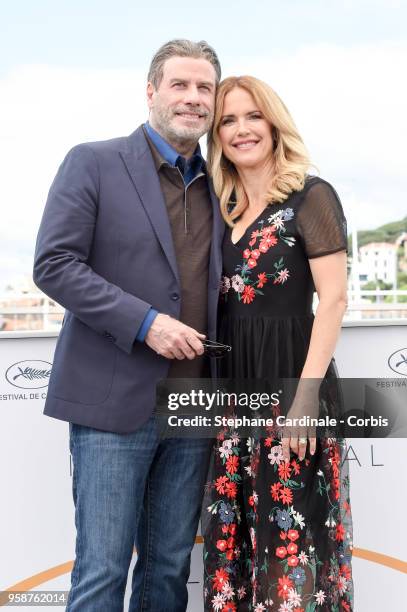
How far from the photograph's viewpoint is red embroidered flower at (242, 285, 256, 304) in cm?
224

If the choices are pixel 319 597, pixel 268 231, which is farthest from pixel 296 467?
pixel 268 231

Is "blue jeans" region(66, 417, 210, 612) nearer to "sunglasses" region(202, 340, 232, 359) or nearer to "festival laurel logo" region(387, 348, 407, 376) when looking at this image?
"sunglasses" region(202, 340, 232, 359)

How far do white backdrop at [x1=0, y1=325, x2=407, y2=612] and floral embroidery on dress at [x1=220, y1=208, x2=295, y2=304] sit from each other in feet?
1.65

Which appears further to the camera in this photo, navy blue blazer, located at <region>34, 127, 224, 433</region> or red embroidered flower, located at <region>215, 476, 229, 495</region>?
red embroidered flower, located at <region>215, 476, 229, 495</region>

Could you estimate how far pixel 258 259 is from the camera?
222cm

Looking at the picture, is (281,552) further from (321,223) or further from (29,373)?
(29,373)

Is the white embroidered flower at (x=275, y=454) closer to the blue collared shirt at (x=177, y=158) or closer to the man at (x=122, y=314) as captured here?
the man at (x=122, y=314)

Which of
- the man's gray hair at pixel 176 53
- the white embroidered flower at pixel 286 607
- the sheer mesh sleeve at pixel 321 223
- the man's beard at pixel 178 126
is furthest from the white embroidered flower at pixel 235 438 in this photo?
the man's gray hair at pixel 176 53

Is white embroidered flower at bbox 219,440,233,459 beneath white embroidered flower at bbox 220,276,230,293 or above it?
beneath

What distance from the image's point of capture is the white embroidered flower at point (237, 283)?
7.39 ft

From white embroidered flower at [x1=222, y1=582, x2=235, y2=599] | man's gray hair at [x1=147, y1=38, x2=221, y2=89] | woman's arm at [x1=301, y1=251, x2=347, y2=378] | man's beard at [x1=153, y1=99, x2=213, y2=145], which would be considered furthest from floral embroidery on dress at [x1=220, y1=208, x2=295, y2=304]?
white embroidered flower at [x1=222, y1=582, x2=235, y2=599]

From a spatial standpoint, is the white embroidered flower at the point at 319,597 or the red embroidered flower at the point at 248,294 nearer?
the white embroidered flower at the point at 319,597

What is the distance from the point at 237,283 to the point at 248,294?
0.15 ft

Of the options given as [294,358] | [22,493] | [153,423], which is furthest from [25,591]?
[294,358]
